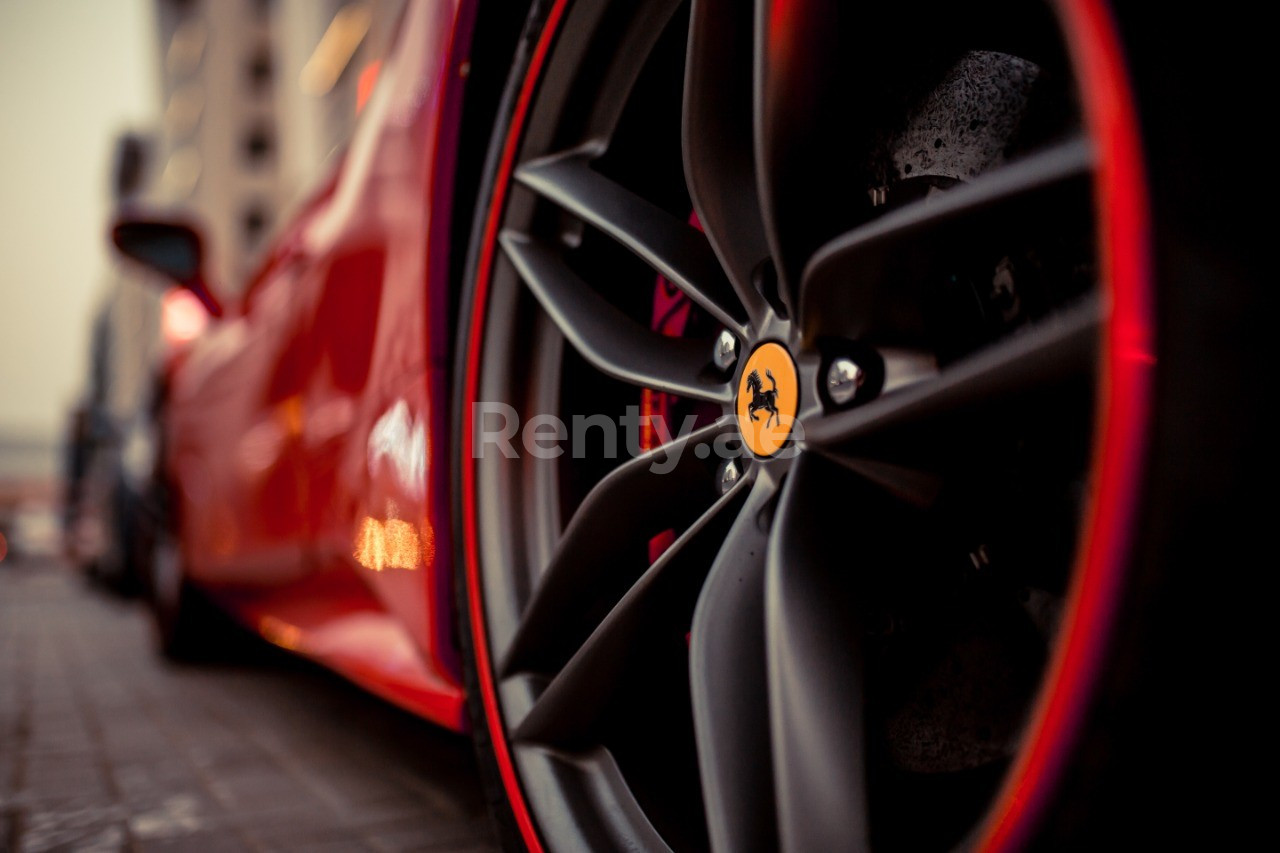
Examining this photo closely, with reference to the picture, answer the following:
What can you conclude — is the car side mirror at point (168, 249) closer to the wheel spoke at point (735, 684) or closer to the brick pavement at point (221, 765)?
the brick pavement at point (221, 765)

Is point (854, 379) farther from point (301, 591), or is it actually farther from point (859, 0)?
point (301, 591)

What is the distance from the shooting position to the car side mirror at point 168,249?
276 centimetres

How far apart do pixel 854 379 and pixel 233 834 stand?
1.34m

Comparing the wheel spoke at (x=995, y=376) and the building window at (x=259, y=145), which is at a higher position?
the building window at (x=259, y=145)

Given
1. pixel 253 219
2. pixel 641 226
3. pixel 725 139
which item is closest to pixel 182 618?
pixel 641 226

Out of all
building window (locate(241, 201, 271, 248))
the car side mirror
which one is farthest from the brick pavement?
building window (locate(241, 201, 271, 248))

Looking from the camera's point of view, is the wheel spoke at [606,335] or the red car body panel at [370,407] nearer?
the wheel spoke at [606,335]

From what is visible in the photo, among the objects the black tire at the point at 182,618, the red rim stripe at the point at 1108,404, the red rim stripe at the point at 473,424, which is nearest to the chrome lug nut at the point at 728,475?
the red rim stripe at the point at 473,424

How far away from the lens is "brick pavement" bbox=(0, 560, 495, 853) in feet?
5.16

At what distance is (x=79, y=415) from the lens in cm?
880

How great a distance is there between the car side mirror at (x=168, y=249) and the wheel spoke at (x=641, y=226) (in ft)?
6.78

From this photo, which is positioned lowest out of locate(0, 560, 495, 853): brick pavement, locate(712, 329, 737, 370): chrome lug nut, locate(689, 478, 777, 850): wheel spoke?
locate(0, 560, 495, 853): brick pavement

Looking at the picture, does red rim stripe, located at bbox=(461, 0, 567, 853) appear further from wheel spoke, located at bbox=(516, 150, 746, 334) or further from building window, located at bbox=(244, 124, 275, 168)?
building window, located at bbox=(244, 124, 275, 168)

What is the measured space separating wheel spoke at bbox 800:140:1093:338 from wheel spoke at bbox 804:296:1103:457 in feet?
0.27
